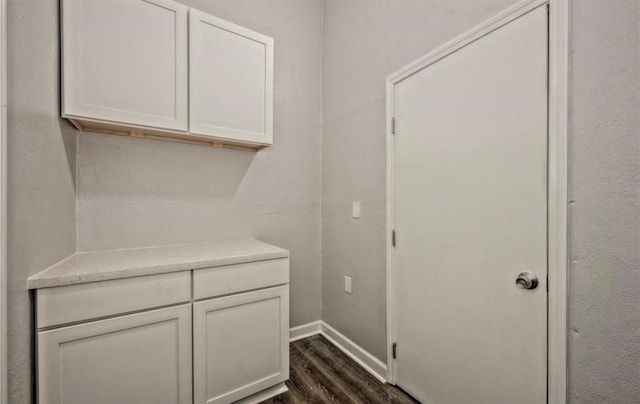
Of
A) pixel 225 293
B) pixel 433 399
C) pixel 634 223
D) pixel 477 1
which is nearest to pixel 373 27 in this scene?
pixel 477 1

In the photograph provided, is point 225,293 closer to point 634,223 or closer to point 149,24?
point 149,24

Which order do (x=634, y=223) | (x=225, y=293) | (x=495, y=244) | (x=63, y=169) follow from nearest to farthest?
(x=634, y=223), (x=495, y=244), (x=63, y=169), (x=225, y=293)

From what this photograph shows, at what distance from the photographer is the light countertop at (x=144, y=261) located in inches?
42.6

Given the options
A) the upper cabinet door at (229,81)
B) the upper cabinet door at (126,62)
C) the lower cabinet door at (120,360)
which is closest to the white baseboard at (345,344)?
the lower cabinet door at (120,360)

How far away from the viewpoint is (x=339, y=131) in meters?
2.14

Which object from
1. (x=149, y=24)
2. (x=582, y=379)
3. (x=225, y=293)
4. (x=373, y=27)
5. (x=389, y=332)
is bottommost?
(x=389, y=332)

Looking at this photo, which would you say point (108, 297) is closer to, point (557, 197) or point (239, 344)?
point (239, 344)

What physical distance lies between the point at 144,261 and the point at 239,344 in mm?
663

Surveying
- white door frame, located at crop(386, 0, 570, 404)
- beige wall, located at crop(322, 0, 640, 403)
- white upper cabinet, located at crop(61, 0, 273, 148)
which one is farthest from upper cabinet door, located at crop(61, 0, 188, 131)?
white door frame, located at crop(386, 0, 570, 404)

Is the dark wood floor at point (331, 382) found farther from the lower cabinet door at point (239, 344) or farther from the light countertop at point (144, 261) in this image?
the light countertop at point (144, 261)

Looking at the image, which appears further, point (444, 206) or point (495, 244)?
point (444, 206)

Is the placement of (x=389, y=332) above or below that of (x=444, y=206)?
below

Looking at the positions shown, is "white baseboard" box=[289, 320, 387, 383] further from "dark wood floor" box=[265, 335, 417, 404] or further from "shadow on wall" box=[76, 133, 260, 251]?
"shadow on wall" box=[76, 133, 260, 251]

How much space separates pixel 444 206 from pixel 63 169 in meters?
1.91
